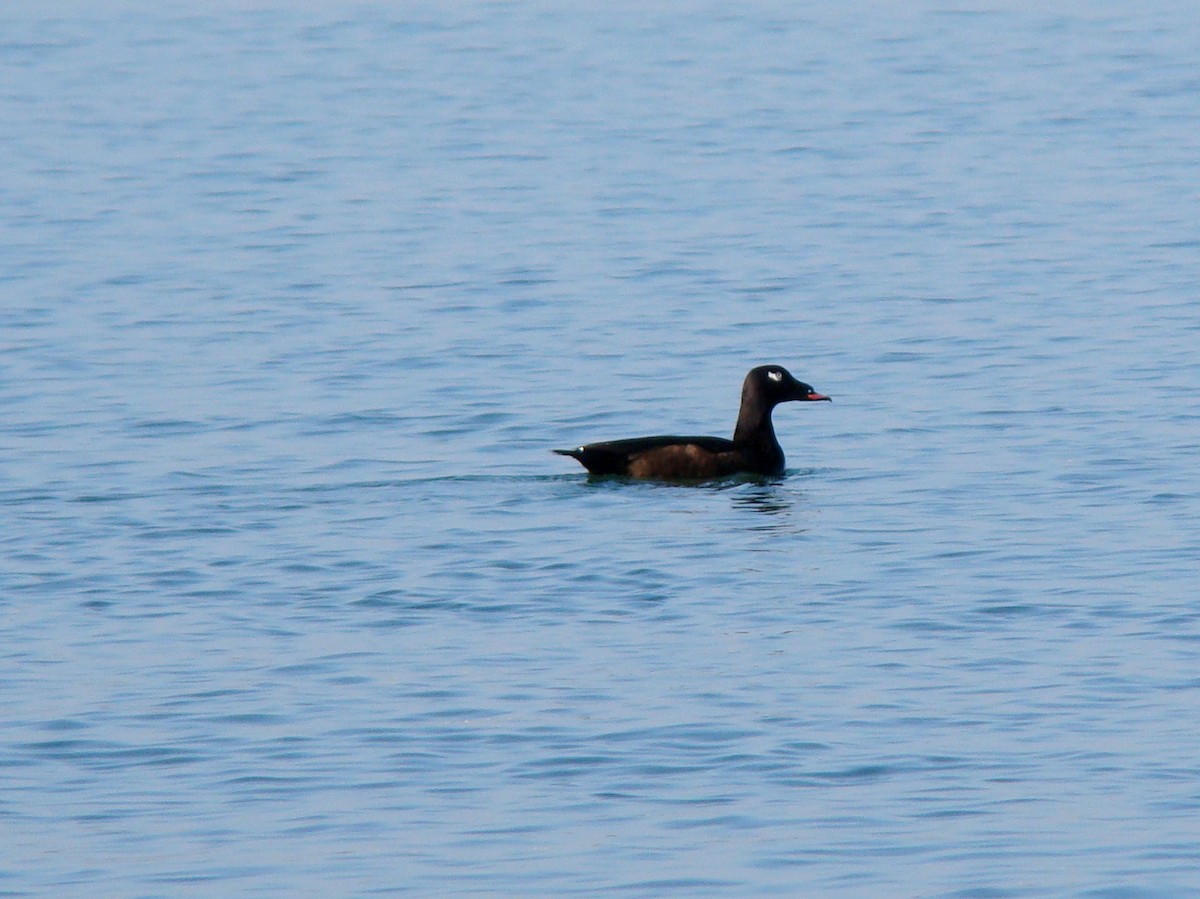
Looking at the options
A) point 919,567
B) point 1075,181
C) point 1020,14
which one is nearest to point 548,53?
point 1020,14

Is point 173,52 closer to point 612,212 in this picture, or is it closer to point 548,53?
point 548,53

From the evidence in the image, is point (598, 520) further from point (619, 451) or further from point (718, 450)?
point (718, 450)

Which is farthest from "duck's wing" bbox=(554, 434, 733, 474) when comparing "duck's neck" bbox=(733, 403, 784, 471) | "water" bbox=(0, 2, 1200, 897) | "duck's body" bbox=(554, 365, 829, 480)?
"duck's neck" bbox=(733, 403, 784, 471)

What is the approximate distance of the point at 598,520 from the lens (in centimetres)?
1612

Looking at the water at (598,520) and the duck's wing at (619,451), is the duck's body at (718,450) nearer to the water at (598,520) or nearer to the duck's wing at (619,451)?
the duck's wing at (619,451)

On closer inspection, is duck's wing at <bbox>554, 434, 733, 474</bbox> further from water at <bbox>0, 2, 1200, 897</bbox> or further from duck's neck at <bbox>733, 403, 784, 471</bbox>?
duck's neck at <bbox>733, 403, 784, 471</bbox>

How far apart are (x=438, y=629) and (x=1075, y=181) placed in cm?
2220

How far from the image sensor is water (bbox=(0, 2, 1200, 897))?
10.0 metres

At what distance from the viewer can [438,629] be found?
43.3ft

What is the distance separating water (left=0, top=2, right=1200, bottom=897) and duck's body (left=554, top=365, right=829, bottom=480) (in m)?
0.25

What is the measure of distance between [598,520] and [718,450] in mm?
1906

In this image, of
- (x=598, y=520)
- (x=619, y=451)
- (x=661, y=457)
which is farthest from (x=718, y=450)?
(x=598, y=520)

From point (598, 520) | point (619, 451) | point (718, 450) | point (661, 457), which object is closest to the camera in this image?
point (598, 520)

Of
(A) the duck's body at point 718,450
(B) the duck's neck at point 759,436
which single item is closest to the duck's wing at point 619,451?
(A) the duck's body at point 718,450
